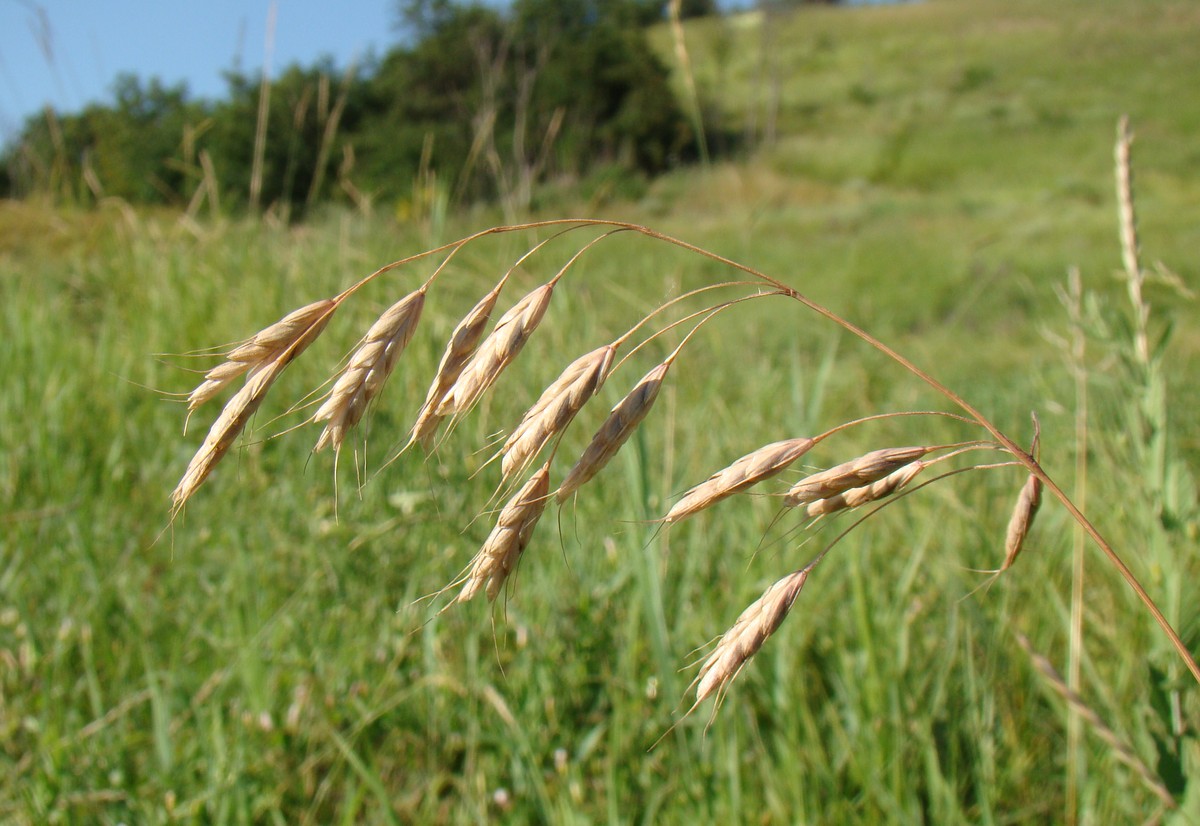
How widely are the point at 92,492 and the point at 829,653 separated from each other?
171 centimetres

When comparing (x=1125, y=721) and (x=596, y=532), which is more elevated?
(x=596, y=532)

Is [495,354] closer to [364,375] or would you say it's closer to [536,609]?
[364,375]

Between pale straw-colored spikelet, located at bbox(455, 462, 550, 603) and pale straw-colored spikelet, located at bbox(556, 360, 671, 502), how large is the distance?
0.02 m

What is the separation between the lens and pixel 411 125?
14273mm

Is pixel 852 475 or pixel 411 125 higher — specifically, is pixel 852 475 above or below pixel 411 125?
below

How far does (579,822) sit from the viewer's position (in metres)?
1.14

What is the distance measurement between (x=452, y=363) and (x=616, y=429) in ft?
0.34

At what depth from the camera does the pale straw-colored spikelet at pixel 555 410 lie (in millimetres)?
471

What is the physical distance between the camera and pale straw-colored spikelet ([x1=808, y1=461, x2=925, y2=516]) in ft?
1.67

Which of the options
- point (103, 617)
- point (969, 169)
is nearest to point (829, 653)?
point (103, 617)

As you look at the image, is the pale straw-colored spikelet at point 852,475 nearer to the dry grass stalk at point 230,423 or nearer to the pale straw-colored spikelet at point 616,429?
the pale straw-colored spikelet at point 616,429

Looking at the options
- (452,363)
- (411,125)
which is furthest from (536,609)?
(411,125)

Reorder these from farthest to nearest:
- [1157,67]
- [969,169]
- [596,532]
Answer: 1. [1157,67]
2. [969,169]
3. [596,532]

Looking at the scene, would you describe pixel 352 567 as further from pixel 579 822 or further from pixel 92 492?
pixel 92 492
